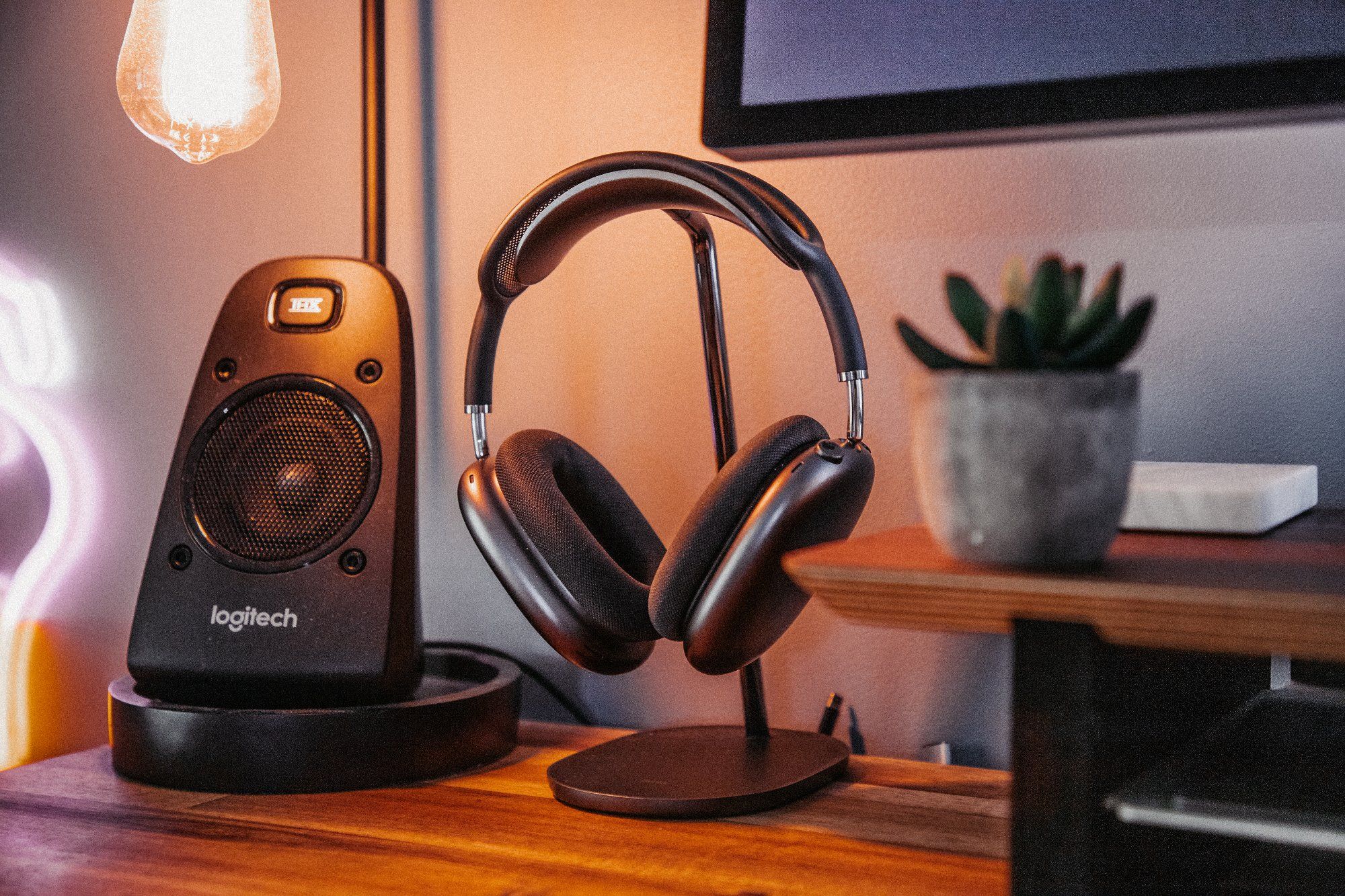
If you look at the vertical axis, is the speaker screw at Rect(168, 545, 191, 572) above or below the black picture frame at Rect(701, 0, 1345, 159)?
below

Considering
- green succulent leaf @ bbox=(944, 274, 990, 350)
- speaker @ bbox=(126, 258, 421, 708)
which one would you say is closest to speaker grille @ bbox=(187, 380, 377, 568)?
speaker @ bbox=(126, 258, 421, 708)

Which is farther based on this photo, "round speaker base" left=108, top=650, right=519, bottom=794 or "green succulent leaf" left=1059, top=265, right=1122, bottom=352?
"round speaker base" left=108, top=650, right=519, bottom=794

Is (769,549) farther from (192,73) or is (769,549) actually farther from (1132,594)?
(192,73)

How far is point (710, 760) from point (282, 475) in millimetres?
363

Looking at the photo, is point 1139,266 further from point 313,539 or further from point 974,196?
point 313,539

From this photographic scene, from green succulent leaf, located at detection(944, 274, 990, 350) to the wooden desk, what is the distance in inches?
3.7

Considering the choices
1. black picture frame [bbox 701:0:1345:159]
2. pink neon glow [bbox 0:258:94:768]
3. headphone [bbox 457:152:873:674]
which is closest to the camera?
headphone [bbox 457:152:873:674]

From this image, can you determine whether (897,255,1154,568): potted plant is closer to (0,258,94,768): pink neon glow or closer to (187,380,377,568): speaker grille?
(187,380,377,568): speaker grille

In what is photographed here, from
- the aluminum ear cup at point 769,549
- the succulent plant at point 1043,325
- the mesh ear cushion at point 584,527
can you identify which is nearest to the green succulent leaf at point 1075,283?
the succulent plant at point 1043,325

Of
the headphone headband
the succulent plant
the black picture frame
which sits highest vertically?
the black picture frame

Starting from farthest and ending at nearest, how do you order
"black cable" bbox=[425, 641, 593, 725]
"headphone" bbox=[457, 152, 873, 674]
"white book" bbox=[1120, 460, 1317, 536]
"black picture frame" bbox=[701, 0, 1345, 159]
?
"black cable" bbox=[425, 641, 593, 725] → "black picture frame" bbox=[701, 0, 1345, 159] → "headphone" bbox=[457, 152, 873, 674] → "white book" bbox=[1120, 460, 1317, 536]

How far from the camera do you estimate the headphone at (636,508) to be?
675mm

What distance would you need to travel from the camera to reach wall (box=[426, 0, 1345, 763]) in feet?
2.72

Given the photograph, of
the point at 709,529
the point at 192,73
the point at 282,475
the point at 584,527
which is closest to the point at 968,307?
the point at 709,529
